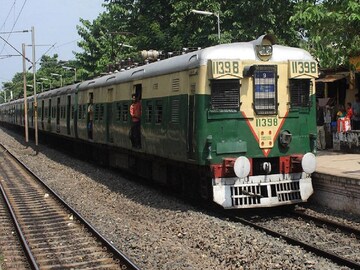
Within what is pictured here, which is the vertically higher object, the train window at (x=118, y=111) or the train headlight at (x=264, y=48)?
the train headlight at (x=264, y=48)

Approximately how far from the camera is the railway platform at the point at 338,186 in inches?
407

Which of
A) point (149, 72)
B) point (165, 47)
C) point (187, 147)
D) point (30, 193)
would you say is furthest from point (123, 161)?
point (165, 47)

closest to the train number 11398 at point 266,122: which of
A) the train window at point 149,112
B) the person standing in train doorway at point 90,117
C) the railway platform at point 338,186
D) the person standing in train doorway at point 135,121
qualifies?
the railway platform at point 338,186

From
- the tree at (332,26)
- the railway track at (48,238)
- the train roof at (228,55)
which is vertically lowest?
the railway track at (48,238)

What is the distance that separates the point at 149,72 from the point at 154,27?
782 inches

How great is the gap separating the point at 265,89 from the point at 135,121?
4478 millimetres

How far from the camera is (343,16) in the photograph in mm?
13859

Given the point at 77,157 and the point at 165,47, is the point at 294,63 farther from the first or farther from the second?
the point at 165,47

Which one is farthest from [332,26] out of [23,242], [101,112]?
[23,242]

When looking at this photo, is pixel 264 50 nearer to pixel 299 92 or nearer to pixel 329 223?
pixel 299 92

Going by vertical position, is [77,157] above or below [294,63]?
below

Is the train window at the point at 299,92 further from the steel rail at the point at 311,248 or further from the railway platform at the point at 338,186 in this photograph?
the steel rail at the point at 311,248

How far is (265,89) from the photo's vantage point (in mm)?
10789

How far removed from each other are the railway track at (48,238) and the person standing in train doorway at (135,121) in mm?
2364
